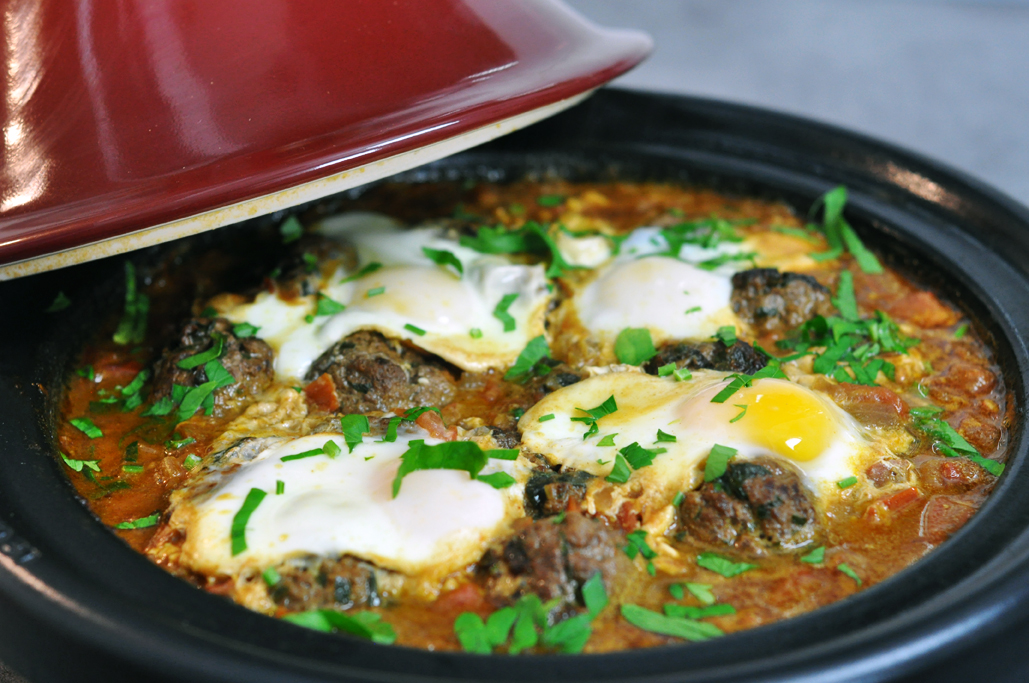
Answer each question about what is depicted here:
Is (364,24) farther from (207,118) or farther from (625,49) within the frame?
(625,49)

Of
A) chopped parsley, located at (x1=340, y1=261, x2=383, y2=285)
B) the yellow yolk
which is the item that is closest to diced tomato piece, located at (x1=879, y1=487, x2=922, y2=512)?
the yellow yolk

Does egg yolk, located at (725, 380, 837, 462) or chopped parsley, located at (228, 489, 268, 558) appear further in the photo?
egg yolk, located at (725, 380, 837, 462)

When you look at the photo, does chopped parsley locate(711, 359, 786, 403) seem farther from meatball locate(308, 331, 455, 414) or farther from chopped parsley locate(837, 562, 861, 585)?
meatball locate(308, 331, 455, 414)

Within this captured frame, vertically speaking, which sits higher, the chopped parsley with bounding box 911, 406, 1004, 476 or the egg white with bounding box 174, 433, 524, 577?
the chopped parsley with bounding box 911, 406, 1004, 476

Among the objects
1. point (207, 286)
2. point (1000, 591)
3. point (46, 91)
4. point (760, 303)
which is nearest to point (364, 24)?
point (46, 91)

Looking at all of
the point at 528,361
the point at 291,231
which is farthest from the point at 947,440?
the point at 291,231

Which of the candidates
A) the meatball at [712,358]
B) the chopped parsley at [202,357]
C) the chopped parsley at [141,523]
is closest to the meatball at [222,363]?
the chopped parsley at [202,357]
